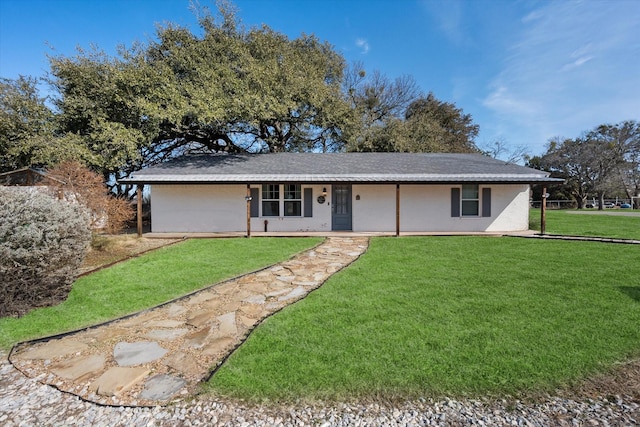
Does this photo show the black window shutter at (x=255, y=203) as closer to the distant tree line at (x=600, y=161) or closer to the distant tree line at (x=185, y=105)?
the distant tree line at (x=185, y=105)

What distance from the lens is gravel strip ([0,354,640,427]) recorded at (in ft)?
6.88

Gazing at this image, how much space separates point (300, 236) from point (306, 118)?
9.01 meters

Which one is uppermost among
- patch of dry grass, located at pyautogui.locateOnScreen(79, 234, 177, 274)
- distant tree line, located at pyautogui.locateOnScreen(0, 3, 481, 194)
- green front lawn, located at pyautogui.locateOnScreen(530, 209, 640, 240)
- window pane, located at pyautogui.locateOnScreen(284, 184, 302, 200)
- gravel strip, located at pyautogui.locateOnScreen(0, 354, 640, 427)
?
distant tree line, located at pyautogui.locateOnScreen(0, 3, 481, 194)

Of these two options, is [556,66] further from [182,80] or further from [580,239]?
[182,80]

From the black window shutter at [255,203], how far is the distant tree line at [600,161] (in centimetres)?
3836

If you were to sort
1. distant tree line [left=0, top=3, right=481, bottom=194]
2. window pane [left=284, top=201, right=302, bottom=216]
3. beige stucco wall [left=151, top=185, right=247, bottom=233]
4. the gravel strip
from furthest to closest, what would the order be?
distant tree line [left=0, top=3, right=481, bottom=194] → window pane [left=284, top=201, right=302, bottom=216] → beige stucco wall [left=151, top=185, right=247, bottom=233] → the gravel strip

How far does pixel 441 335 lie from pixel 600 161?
42.6 m

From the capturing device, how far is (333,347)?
305 centimetres

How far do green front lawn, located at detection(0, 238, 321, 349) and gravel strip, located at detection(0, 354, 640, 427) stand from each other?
1.75 m

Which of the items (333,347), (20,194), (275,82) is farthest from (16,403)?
(275,82)

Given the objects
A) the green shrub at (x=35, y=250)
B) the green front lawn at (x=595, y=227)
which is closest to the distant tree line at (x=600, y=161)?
the green front lawn at (x=595, y=227)

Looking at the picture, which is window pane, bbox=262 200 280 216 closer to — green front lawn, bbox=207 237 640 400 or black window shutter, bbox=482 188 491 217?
green front lawn, bbox=207 237 640 400

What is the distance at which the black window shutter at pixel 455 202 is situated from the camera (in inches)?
483

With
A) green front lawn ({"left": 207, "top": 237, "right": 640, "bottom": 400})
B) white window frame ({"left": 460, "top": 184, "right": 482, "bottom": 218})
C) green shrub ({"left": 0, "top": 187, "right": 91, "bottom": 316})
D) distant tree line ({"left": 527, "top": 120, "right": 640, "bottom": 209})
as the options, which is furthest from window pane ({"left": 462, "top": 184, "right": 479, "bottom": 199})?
distant tree line ({"left": 527, "top": 120, "right": 640, "bottom": 209})
